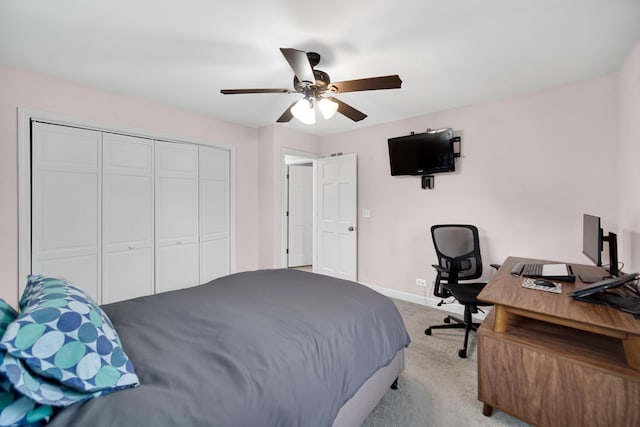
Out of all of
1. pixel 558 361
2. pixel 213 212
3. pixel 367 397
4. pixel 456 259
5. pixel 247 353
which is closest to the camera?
pixel 247 353

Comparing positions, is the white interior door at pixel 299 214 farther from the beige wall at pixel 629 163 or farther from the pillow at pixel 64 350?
the pillow at pixel 64 350

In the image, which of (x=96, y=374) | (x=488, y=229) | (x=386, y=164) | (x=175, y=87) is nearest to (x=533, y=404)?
(x=488, y=229)

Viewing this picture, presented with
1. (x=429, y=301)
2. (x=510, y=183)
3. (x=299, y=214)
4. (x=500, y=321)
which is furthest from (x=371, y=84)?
(x=299, y=214)

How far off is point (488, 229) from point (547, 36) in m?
1.81

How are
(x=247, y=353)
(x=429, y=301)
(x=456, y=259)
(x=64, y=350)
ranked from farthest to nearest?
(x=429, y=301) → (x=456, y=259) → (x=247, y=353) → (x=64, y=350)

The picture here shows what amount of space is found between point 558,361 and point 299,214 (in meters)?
4.61

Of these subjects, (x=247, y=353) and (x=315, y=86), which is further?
(x=315, y=86)

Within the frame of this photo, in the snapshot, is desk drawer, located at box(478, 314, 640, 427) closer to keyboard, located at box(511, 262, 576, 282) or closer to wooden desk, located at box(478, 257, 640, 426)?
wooden desk, located at box(478, 257, 640, 426)

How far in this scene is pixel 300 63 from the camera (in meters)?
1.68

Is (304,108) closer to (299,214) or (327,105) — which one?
(327,105)

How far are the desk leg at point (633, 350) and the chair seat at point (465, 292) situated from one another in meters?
0.97

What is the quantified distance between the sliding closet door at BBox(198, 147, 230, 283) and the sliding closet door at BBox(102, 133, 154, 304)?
59 centimetres

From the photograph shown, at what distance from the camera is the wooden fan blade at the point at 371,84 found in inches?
70.4

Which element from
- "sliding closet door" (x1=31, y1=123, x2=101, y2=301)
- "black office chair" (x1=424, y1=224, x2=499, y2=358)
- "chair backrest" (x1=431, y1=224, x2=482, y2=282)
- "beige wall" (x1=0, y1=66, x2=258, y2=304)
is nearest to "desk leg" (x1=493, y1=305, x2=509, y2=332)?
"black office chair" (x1=424, y1=224, x2=499, y2=358)
